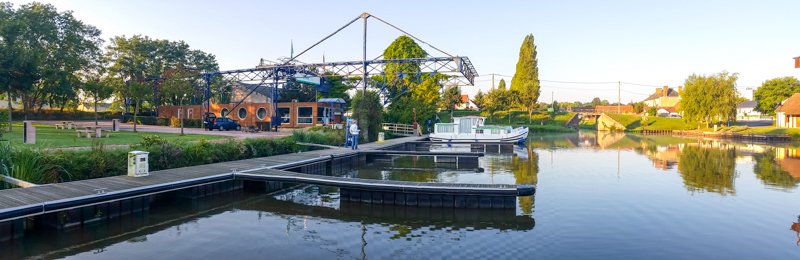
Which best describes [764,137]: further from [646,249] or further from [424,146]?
[646,249]

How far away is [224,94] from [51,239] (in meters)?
50.5

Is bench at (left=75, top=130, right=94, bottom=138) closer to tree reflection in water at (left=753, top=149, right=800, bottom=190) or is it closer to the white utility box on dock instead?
the white utility box on dock

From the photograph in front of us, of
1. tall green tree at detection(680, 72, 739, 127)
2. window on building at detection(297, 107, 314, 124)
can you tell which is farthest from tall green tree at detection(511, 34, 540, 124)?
window on building at detection(297, 107, 314, 124)

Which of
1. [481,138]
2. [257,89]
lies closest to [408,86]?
[481,138]

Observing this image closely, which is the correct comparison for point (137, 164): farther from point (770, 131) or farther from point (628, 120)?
point (628, 120)

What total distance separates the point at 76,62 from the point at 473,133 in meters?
34.8

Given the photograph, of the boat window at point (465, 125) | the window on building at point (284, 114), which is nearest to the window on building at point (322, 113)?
the window on building at point (284, 114)

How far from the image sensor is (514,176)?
17078 millimetres

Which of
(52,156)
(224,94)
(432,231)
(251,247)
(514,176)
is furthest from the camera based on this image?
(224,94)

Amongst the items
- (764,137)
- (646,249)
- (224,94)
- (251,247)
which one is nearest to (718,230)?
(646,249)

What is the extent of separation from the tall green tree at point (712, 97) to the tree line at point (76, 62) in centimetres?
5377

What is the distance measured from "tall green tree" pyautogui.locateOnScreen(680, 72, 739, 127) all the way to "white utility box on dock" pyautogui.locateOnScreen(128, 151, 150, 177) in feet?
190

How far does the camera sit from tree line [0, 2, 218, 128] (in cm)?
2359

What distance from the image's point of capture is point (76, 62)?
39750 mm
